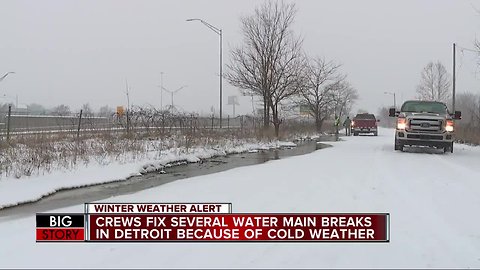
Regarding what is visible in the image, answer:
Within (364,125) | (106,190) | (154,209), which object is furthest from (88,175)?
(364,125)

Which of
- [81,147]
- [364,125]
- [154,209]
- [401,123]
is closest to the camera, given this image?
[154,209]

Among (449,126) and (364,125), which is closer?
(449,126)

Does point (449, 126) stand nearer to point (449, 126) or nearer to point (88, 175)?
point (449, 126)

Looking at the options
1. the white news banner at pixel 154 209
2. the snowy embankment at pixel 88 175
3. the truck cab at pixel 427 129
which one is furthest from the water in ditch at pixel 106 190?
the truck cab at pixel 427 129

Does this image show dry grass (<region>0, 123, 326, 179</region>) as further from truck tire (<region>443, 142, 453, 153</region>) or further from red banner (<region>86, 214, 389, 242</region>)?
truck tire (<region>443, 142, 453, 153</region>)

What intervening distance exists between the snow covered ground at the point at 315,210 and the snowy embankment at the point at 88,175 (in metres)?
1.84

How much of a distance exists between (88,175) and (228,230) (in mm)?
7136

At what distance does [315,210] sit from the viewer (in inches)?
250

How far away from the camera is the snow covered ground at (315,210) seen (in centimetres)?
436

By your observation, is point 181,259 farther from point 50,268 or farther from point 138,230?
point 50,268

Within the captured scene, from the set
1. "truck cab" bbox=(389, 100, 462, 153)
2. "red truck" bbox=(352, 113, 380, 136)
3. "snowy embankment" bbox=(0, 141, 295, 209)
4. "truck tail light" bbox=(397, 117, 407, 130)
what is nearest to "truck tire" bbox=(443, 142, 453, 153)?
"truck cab" bbox=(389, 100, 462, 153)

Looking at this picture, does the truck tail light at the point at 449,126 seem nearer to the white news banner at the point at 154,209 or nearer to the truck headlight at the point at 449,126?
the truck headlight at the point at 449,126

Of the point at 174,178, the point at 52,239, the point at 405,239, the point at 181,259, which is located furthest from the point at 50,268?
the point at 174,178

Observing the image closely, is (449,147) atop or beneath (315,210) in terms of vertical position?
atop
